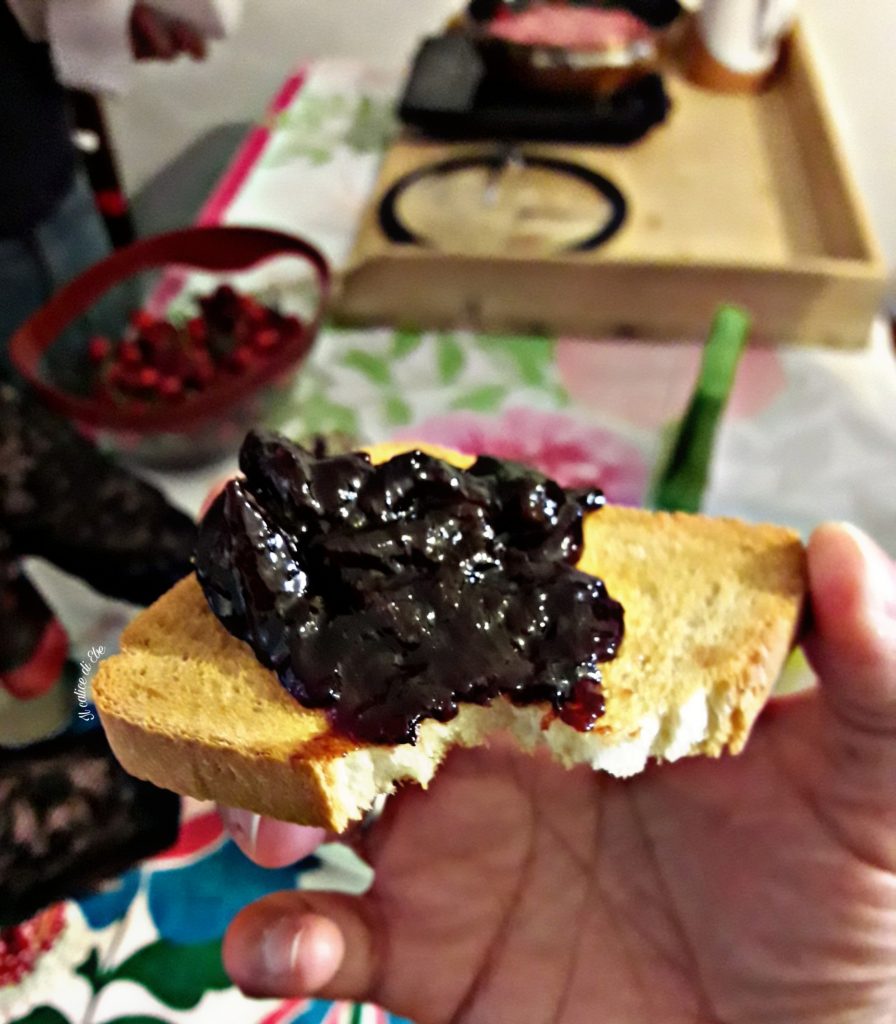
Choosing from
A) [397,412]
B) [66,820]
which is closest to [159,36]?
[397,412]

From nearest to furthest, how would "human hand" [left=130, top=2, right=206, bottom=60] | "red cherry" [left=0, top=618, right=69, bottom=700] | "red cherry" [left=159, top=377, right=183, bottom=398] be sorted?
"red cherry" [left=0, top=618, right=69, bottom=700] < "red cherry" [left=159, top=377, right=183, bottom=398] < "human hand" [left=130, top=2, right=206, bottom=60]

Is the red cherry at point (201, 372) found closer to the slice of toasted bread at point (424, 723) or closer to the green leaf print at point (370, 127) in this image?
the slice of toasted bread at point (424, 723)

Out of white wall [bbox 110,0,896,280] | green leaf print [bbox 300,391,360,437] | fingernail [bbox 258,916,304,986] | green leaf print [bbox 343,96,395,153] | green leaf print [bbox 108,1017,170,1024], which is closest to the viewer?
fingernail [bbox 258,916,304,986]

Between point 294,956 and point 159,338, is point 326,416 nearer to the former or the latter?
point 159,338

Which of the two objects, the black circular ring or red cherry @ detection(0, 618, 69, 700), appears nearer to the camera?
red cherry @ detection(0, 618, 69, 700)

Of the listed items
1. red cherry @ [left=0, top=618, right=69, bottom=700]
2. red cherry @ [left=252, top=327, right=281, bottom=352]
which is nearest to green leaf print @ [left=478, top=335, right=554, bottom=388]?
red cherry @ [left=252, top=327, right=281, bottom=352]

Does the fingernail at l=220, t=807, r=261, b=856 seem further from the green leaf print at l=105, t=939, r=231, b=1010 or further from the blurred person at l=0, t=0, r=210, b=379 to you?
the blurred person at l=0, t=0, r=210, b=379

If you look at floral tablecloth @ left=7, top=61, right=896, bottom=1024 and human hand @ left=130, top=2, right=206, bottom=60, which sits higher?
human hand @ left=130, top=2, right=206, bottom=60

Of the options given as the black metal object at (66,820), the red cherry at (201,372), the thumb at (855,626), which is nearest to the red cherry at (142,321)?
the red cherry at (201,372)

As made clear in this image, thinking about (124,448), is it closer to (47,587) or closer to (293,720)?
(47,587)
